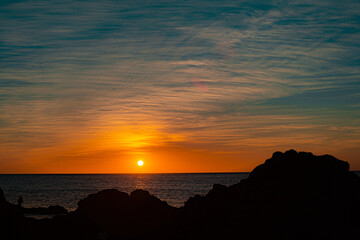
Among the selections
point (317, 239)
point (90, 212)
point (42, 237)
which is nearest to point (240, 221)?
point (317, 239)

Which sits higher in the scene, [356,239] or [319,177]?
[319,177]

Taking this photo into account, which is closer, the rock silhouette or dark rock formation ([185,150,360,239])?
dark rock formation ([185,150,360,239])

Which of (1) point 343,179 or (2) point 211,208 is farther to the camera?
(2) point 211,208

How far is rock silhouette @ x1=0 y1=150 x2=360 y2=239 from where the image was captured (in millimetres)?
24625

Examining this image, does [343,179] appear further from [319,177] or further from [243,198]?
[243,198]

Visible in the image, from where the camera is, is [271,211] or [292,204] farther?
[271,211]

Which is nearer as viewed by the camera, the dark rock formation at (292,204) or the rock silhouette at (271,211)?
the dark rock formation at (292,204)

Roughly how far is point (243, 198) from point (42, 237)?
17882 millimetres

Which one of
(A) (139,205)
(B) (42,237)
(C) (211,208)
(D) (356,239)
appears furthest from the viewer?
(A) (139,205)

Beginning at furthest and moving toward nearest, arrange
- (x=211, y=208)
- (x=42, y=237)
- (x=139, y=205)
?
1. (x=139, y=205)
2. (x=42, y=237)
3. (x=211, y=208)

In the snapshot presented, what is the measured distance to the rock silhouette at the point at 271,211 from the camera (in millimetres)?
24625

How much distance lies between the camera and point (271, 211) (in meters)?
25.8

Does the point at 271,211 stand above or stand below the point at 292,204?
below

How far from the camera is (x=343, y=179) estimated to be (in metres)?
26.8
